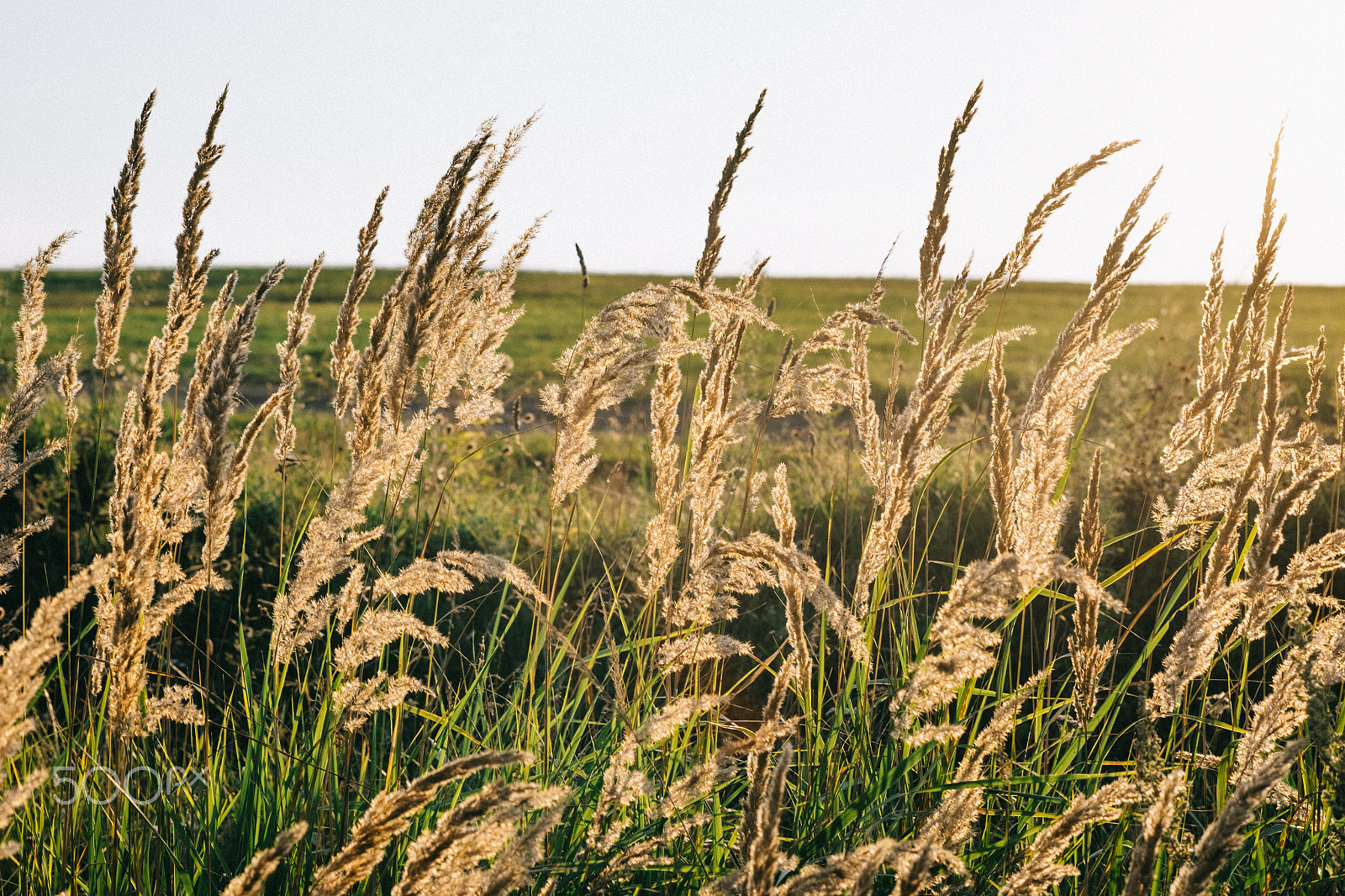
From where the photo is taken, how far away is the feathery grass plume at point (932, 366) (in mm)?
2061

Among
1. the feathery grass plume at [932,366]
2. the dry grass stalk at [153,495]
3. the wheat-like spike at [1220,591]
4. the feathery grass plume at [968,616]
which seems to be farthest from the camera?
the feathery grass plume at [932,366]

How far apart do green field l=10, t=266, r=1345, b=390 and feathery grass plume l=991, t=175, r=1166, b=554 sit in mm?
8351

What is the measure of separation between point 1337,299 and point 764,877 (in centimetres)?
5240

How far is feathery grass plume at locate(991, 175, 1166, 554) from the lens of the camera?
2057mm

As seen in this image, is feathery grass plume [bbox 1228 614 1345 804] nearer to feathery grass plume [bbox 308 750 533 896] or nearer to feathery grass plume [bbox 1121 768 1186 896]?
feathery grass plume [bbox 1121 768 1186 896]

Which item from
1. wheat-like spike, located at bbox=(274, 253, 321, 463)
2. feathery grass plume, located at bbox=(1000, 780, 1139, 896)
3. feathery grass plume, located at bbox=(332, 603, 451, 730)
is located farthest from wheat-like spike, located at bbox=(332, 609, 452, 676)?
feathery grass plume, located at bbox=(1000, 780, 1139, 896)

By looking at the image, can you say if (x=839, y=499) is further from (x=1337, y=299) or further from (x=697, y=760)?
(x=1337, y=299)

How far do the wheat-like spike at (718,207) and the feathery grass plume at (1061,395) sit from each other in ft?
2.55

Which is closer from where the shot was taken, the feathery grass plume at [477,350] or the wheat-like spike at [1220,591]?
the wheat-like spike at [1220,591]

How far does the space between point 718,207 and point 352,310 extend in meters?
0.92

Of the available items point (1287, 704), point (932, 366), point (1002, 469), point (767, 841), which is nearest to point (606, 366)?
point (932, 366)

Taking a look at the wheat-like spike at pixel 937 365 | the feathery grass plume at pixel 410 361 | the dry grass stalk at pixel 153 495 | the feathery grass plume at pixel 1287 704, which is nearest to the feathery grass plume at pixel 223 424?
the dry grass stalk at pixel 153 495

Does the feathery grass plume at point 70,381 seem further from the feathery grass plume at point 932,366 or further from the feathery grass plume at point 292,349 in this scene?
the feathery grass plume at point 932,366

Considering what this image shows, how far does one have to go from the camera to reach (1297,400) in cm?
905
